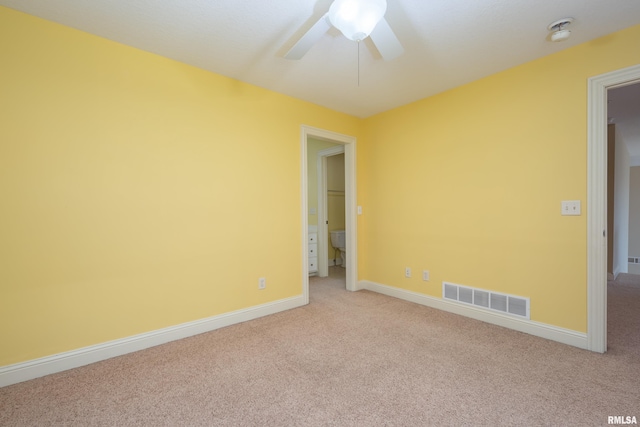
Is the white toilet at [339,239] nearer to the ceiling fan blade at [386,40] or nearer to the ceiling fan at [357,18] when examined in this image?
the ceiling fan blade at [386,40]

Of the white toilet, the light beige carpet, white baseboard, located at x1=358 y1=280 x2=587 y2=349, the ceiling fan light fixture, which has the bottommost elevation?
the light beige carpet

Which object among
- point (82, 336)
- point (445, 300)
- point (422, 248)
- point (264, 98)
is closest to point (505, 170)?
point (422, 248)

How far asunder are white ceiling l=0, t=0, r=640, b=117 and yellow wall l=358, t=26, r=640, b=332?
0.22 metres

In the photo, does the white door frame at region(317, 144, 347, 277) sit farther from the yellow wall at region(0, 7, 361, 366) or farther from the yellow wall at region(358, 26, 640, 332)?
the yellow wall at region(0, 7, 361, 366)

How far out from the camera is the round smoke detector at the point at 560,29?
1863 mm

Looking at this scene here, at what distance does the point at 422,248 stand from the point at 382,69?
78.3 inches

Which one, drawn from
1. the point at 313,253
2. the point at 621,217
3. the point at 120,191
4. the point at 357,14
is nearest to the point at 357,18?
the point at 357,14

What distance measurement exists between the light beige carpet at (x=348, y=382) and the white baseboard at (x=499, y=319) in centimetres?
9

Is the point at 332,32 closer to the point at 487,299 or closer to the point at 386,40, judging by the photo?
the point at 386,40

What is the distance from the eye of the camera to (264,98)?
115 inches

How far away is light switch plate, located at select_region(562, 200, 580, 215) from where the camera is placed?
7.11 feet

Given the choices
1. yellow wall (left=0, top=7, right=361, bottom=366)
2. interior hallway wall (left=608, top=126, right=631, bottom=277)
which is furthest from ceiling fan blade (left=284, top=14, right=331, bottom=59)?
interior hallway wall (left=608, top=126, right=631, bottom=277)

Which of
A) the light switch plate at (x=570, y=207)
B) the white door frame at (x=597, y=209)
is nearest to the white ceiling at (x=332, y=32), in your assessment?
the white door frame at (x=597, y=209)

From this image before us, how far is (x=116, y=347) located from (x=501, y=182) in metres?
3.56
